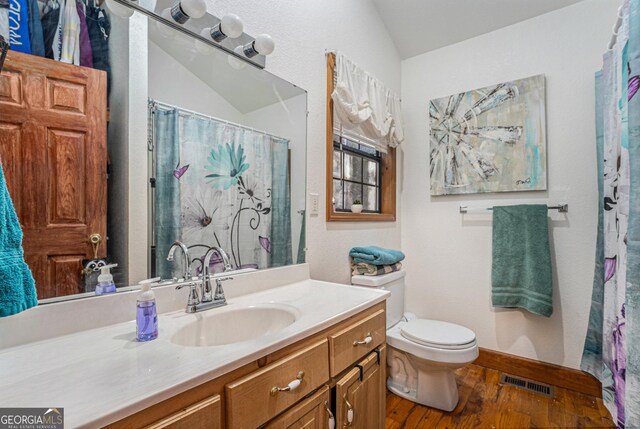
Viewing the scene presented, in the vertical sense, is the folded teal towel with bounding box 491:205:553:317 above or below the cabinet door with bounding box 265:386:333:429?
above

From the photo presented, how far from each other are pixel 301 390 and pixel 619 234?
4.75ft

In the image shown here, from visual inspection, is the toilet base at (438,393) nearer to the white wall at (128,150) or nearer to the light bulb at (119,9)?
the white wall at (128,150)

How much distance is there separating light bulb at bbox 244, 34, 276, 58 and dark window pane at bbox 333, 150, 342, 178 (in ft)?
2.84

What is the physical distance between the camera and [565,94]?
1939mm

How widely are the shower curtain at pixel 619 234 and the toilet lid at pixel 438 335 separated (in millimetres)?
600

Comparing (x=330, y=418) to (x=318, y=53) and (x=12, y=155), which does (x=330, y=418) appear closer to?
(x=12, y=155)

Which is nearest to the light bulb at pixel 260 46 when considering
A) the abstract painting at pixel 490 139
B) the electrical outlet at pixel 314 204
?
the electrical outlet at pixel 314 204

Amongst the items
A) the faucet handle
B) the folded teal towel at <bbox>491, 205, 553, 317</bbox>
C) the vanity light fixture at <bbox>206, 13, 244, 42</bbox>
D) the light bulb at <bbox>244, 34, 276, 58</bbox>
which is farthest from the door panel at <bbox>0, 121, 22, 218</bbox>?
the folded teal towel at <bbox>491, 205, 553, 317</bbox>

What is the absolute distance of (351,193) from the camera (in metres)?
2.20

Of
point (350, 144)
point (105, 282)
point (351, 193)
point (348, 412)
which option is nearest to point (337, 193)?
point (351, 193)

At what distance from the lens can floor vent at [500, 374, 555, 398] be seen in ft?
6.14

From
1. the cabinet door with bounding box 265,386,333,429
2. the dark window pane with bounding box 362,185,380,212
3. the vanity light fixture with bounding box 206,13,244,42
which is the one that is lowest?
the cabinet door with bounding box 265,386,333,429

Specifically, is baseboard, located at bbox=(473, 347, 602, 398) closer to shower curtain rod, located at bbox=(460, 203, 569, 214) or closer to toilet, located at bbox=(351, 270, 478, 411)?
toilet, located at bbox=(351, 270, 478, 411)

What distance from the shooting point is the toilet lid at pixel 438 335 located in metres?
1.62
